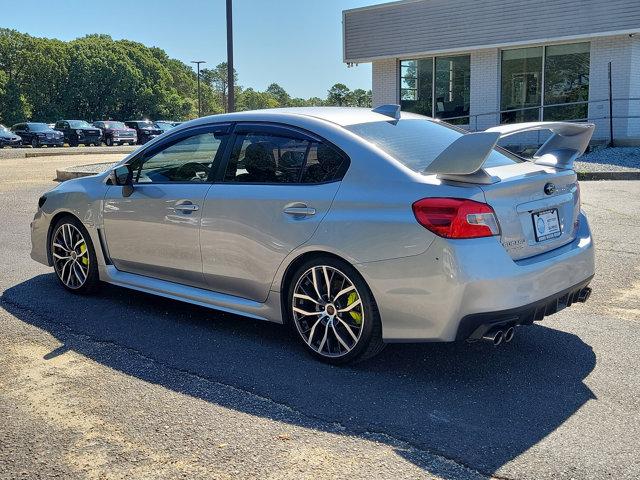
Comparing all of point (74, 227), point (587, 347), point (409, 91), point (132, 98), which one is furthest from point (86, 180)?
point (132, 98)

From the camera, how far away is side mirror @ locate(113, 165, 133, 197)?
5.12 m

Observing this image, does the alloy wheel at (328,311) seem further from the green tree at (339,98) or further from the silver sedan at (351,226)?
the green tree at (339,98)


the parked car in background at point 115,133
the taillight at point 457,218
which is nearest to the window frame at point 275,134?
the taillight at point 457,218

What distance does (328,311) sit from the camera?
4027 mm

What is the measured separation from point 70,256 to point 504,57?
18928 millimetres

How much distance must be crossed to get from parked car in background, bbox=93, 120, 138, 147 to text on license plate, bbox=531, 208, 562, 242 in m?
45.0

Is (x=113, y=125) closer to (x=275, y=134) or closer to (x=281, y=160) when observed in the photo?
(x=275, y=134)

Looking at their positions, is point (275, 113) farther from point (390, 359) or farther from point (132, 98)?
point (132, 98)

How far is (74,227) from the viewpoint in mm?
5570

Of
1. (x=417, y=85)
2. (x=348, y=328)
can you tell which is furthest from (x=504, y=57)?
(x=348, y=328)

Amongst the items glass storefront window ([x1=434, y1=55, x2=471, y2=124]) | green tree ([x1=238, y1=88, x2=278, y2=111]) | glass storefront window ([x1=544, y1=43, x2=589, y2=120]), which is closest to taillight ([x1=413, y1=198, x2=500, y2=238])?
glass storefront window ([x1=544, y1=43, x2=589, y2=120])

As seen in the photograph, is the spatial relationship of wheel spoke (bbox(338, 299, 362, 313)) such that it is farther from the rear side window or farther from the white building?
the white building

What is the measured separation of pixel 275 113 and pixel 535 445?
2715 millimetres

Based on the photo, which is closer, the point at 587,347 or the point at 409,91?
the point at 587,347
